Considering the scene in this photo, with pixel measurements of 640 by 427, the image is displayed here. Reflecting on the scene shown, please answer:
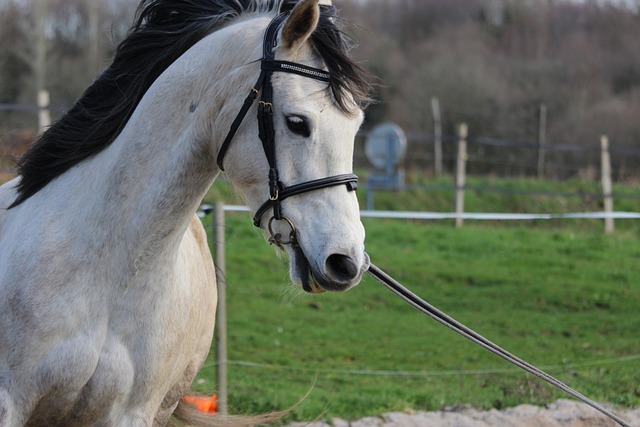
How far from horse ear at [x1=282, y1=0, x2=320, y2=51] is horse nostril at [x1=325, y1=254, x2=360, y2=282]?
68cm

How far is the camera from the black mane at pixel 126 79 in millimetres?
3025

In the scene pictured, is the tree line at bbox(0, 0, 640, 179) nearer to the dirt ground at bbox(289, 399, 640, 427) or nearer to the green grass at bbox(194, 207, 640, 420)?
the green grass at bbox(194, 207, 640, 420)

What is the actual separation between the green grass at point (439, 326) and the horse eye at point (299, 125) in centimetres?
55

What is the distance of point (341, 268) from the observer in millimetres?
2502

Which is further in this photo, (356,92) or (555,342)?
(555,342)

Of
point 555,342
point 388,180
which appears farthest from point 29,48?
point 555,342

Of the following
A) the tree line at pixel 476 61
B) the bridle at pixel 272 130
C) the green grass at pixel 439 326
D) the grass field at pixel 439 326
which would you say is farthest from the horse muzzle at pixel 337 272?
the tree line at pixel 476 61

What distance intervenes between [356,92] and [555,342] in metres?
5.71

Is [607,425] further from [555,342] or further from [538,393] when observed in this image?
[555,342]

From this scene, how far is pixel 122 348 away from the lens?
289cm

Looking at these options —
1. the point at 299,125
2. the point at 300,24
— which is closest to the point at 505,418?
the point at 299,125

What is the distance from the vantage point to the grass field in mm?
5961

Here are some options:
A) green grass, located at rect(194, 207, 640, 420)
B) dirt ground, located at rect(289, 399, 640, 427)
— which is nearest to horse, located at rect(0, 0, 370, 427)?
green grass, located at rect(194, 207, 640, 420)

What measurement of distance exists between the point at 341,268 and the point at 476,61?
1109 inches
